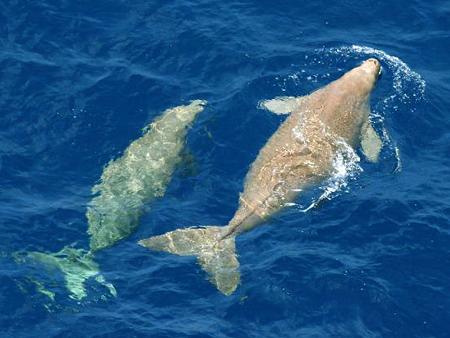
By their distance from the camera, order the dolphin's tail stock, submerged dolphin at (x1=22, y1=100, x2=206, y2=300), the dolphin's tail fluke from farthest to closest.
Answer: submerged dolphin at (x1=22, y1=100, x2=206, y2=300)
the dolphin's tail fluke
the dolphin's tail stock

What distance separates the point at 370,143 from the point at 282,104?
3.40 m

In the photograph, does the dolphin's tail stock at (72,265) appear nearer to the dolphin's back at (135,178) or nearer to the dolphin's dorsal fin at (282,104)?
the dolphin's back at (135,178)

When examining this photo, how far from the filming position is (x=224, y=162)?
31.2 metres

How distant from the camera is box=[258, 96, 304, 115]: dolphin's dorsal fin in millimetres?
32000

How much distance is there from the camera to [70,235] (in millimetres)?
28484

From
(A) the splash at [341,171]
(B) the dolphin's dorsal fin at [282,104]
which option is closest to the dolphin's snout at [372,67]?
(B) the dolphin's dorsal fin at [282,104]

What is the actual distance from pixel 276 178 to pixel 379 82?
24.7 ft

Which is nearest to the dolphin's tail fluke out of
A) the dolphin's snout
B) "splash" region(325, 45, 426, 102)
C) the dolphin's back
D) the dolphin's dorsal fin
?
the dolphin's back

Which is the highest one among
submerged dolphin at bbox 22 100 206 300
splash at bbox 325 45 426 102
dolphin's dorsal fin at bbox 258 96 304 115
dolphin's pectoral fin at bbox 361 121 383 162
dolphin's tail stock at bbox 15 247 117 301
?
splash at bbox 325 45 426 102

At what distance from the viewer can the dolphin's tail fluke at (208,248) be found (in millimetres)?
27344

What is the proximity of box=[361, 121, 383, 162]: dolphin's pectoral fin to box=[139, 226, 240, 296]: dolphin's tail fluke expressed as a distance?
5.92 m

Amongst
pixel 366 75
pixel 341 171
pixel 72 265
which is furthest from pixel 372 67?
pixel 72 265

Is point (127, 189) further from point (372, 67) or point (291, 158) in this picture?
point (372, 67)

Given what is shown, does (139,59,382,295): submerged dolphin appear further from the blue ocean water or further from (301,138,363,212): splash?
the blue ocean water
